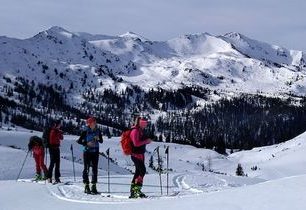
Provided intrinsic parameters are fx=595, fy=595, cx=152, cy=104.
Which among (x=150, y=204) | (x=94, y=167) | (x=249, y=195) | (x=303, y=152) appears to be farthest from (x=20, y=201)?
(x=303, y=152)

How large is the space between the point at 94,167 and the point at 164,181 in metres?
6.44

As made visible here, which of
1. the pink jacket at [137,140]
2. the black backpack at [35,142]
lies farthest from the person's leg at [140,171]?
the black backpack at [35,142]

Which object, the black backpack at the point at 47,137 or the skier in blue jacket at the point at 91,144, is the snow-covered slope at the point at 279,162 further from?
the skier in blue jacket at the point at 91,144

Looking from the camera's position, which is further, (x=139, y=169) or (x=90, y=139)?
(x=90, y=139)

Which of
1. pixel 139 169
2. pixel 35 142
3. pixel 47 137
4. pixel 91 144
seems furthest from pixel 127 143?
pixel 35 142

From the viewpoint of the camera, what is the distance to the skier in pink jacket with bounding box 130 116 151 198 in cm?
1561

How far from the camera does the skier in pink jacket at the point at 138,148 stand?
1561 centimetres

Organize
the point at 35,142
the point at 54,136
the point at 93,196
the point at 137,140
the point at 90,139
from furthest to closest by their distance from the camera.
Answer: the point at 35,142 < the point at 54,136 < the point at 90,139 < the point at 93,196 < the point at 137,140

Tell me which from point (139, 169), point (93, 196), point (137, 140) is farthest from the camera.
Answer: point (93, 196)

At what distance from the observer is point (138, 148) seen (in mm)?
15875

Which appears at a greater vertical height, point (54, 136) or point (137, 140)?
point (54, 136)

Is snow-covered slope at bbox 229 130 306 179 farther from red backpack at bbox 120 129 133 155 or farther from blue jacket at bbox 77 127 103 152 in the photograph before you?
red backpack at bbox 120 129 133 155

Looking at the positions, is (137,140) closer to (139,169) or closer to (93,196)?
(139,169)

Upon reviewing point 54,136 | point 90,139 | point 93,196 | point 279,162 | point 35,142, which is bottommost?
point 279,162
